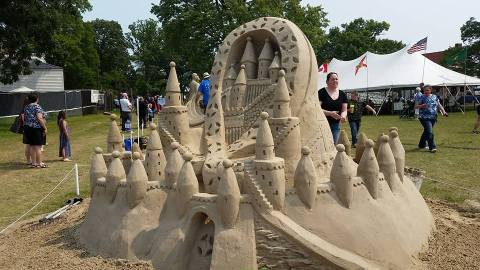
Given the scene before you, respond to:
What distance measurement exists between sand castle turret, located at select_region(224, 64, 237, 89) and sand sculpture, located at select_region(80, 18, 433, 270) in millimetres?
16

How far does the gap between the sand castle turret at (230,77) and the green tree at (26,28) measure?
1701cm

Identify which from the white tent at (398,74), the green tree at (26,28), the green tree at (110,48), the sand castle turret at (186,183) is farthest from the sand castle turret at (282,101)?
the green tree at (110,48)

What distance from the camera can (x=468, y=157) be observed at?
11.8 metres

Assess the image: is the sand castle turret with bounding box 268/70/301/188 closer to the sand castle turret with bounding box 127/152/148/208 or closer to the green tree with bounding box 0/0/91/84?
the sand castle turret with bounding box 127/152/148/208

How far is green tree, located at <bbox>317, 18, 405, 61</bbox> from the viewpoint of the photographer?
51.1 metres

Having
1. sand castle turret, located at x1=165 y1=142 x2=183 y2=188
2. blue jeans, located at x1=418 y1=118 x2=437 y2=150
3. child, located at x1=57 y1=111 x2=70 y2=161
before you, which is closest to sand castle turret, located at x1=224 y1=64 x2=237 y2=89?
sand castle turret, located at x1=165 y1=142 x2=183 y2=188

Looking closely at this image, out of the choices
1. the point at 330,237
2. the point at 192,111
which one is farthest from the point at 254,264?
the point at 192,111

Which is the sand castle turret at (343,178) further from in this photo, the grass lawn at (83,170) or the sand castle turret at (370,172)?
the grass lawn at (83,170)

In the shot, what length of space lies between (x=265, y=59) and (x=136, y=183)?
2566 mm

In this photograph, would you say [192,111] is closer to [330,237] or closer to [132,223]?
[132,223]

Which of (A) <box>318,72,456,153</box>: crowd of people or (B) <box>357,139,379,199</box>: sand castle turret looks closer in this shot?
(B) <box>357,139,379,199</box>: sand castle turret

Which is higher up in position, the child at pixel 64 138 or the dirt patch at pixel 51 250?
the child at pixel 64 138

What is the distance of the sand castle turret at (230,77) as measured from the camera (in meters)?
6.94

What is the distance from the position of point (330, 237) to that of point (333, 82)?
10.5 feet
